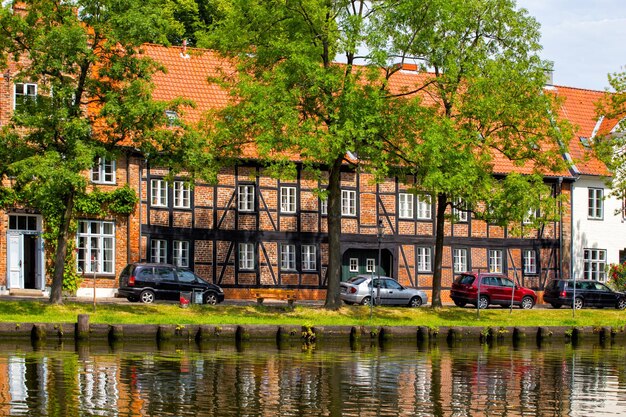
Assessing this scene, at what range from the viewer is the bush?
5581cm

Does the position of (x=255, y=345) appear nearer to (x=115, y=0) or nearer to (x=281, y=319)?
(x=281, y=319)

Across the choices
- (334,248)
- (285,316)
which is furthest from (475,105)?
(285,316)

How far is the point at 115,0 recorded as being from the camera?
36.0 meters

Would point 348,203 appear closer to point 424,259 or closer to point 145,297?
point 424,259

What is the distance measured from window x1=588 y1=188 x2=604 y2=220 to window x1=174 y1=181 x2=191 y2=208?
67.4ft

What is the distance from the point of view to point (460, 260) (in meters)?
54.4

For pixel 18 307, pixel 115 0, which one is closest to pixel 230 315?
pixel 18 307

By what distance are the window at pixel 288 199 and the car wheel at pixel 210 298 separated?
6.48m

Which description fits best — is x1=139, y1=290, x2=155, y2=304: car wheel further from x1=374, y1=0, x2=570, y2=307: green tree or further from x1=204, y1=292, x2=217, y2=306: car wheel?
x1=374, y1=0, x2=570, y2=307: green tree

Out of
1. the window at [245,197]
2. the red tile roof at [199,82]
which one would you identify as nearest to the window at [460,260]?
A: the red tile roof at [199,82]

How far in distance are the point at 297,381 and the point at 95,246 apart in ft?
71.9

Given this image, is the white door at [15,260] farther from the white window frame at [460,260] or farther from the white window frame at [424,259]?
the white window frame at [460,260]

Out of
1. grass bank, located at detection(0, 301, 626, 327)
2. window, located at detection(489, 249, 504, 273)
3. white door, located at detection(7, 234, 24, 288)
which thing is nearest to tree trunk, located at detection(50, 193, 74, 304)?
grass bank, located at detection(0, 301, 626, 327)

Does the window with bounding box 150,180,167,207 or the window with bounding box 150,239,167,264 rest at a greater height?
the window with bounding box 150,180,167,207
